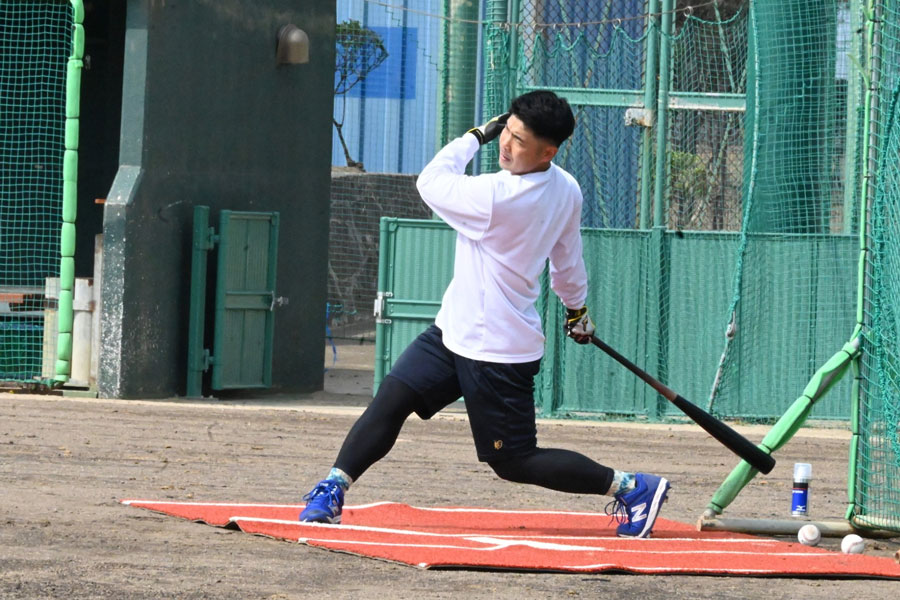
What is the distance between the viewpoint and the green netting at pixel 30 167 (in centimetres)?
1437

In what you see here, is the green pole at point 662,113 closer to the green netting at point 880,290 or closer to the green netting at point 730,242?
the green netting at point 730,242

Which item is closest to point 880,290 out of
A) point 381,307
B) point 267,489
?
point 267,489

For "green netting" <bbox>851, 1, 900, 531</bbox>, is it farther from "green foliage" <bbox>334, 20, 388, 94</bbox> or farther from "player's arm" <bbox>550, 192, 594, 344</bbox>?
"green foliage" <bbox>334, 20, 388, 94</bbox>

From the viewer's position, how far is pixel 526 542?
21.8 ft

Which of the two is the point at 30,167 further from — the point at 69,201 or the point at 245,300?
the point at 245,300

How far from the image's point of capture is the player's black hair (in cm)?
661

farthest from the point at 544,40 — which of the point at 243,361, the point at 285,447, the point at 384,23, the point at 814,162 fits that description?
the point at 384,23

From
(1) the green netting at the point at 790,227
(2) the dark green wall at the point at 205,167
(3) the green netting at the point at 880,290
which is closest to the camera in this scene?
(3) the green netting at the point at 880,290

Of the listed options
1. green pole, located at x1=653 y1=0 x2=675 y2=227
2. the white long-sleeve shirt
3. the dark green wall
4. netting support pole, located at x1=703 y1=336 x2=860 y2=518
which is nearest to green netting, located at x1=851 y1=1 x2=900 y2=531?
netting support pole, located at x1=703 y1=336 x2=860 y2=518

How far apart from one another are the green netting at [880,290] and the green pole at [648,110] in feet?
20.8

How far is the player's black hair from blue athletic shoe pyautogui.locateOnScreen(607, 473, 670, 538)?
1.56 m

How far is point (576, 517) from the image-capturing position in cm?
764

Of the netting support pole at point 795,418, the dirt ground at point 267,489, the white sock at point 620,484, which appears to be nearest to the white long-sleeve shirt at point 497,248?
the white sock at point 620,484

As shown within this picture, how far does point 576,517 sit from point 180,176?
724cm
